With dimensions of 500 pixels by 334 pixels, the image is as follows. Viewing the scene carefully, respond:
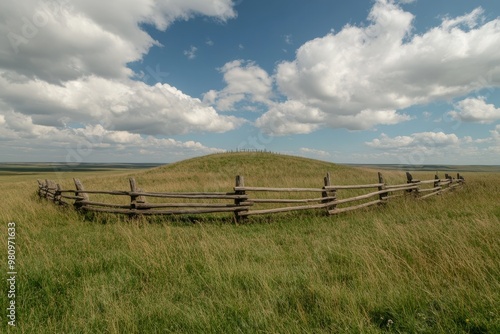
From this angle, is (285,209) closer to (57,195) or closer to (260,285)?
(260,285)

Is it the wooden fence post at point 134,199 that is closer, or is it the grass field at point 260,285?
the grass field at point 260,285

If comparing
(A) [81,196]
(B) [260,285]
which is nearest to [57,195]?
(A) [81,196]

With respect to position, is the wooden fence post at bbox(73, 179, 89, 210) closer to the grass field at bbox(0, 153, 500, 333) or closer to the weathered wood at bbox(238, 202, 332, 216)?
the grass field at bbox(0, 153, 500, 333)

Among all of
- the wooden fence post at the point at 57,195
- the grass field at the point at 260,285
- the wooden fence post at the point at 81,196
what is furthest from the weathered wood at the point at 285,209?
the wooden fence post at the point at 57,195

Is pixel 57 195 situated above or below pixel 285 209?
above

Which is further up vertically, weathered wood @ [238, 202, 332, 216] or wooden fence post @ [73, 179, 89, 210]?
wooden fence post @ [73, 179, 89, 210]

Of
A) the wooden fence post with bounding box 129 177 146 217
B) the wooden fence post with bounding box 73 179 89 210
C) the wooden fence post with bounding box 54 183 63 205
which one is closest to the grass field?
the wooden fence post with bounding box 129 177 146 217

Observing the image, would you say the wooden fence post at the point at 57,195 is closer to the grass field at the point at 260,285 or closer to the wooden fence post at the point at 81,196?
the wooden fence post at the point at 81,196

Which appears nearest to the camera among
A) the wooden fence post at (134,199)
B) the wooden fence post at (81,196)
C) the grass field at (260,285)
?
the grass field at (260,285)

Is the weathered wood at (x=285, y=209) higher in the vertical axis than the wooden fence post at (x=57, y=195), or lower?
lower

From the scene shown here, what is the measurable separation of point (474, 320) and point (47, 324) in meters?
4.30

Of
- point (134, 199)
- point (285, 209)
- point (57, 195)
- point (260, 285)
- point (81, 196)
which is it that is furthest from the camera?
point (57, 195)

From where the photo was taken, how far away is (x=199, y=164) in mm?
29500

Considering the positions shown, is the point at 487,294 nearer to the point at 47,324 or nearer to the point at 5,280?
the point at 47,324
